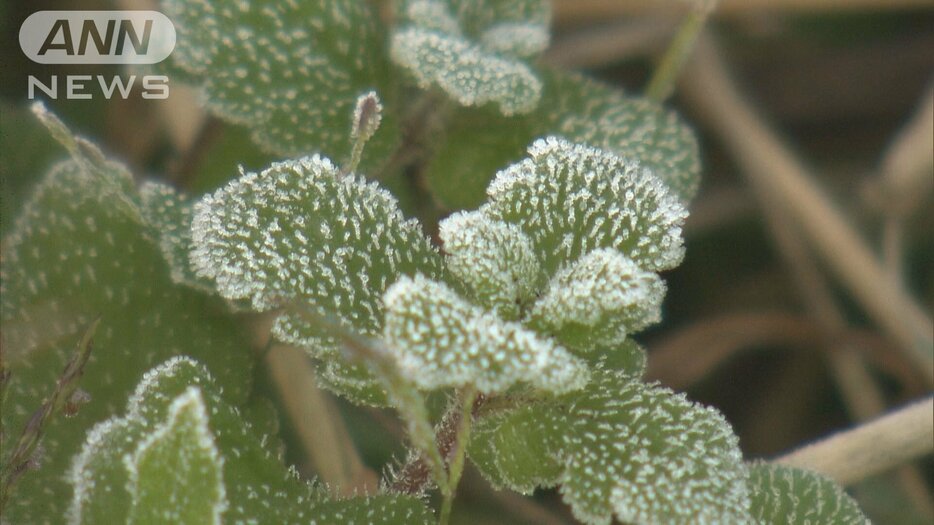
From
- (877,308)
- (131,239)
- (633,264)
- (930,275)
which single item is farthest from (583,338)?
(930,275)

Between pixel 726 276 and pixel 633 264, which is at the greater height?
pixel 726 276

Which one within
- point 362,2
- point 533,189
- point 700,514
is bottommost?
point 700,514

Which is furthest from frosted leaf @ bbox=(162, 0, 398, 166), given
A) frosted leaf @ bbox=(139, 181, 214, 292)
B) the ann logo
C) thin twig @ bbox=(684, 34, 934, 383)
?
thin twig @ bbox=(684, 34, 934, 383)

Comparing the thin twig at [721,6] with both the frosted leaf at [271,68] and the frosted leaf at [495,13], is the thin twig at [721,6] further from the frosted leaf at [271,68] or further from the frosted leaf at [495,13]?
the frosted leaf at [271,68]

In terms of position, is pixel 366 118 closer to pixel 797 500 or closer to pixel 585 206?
pixel 585 206

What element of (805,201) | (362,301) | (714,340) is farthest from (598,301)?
(805,201)

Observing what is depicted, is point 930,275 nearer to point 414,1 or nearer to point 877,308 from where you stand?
point 877,308

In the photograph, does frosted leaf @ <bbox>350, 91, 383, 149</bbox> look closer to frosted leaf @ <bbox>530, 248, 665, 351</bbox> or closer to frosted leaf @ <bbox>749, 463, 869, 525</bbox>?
frosted leaf @ <bbox>530, 248, 665, 351</bbox>
